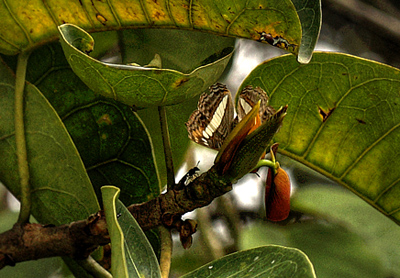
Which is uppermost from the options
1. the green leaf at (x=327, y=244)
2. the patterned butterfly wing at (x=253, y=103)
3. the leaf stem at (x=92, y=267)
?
the patterned butterfly wing at (x=253, y=103)

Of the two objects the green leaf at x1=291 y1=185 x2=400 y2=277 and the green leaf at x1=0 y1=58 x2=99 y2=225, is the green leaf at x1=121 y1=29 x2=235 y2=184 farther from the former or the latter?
the green leaf at x1=291 y1=185 x2=400 y2=277

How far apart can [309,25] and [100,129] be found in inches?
17.8

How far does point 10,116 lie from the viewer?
33.3 inches

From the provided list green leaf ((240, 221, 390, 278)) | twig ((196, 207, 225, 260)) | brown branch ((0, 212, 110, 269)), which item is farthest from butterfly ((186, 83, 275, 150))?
twig ((196, 207, 225, 260))

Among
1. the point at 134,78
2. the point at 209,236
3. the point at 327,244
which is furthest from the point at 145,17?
the point at 327,244

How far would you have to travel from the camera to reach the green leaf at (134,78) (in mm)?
585

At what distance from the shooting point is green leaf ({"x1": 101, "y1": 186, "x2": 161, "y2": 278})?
1.57 feet

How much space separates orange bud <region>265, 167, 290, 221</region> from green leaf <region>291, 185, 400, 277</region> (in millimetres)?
1048

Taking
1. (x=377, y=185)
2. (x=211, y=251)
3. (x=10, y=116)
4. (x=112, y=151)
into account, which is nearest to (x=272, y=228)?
(x=211, y=251)

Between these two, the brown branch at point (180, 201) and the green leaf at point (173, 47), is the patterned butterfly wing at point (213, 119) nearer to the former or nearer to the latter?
the brown branch at point (180, 201)

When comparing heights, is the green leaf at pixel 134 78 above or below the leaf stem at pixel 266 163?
above

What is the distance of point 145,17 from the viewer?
760 millimetres

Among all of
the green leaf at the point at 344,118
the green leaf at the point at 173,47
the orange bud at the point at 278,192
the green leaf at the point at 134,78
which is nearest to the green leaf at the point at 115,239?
the green leaf at the point at 134,78

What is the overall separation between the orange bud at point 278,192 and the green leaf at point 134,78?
0.56ft
